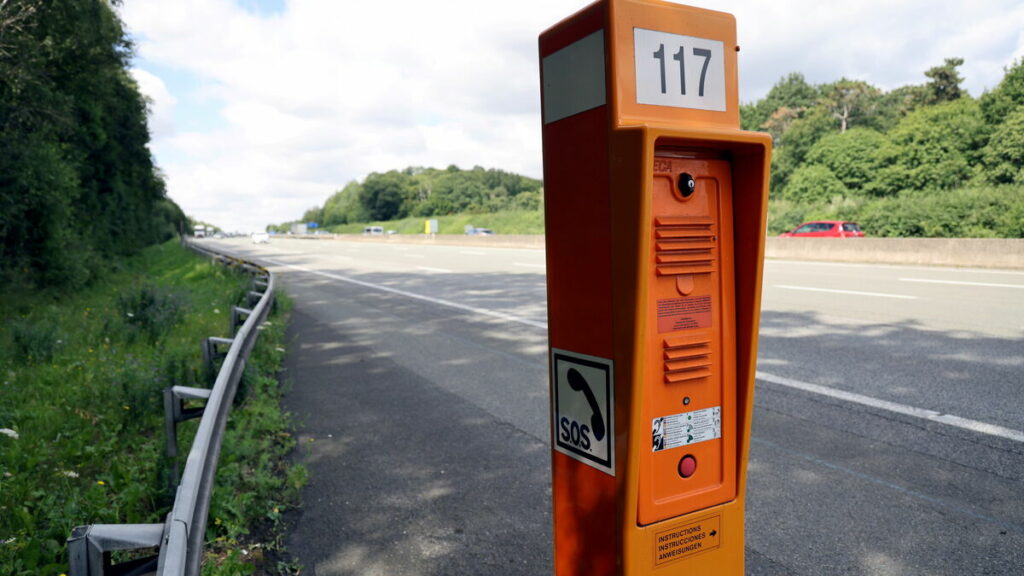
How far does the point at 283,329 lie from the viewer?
379 inches

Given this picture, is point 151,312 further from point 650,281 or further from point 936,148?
point 936,148

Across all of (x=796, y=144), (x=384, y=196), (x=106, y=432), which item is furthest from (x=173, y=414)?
(x=384, y=196)

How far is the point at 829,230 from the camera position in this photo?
24.6 m

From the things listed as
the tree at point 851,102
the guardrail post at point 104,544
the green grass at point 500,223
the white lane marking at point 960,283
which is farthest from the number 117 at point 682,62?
the tree at point 851,102

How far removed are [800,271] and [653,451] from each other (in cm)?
1617

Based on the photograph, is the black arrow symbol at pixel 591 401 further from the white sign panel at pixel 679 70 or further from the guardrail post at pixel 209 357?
the guardrail post at pixel 209 357

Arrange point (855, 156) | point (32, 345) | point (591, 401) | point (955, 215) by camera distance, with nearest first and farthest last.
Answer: point (591, 401), point (32, 345), point (955, 215), point (855, 156)

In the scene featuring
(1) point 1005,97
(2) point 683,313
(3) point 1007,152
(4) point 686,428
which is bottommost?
(4) point 686,428

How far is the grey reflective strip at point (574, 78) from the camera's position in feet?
5.60

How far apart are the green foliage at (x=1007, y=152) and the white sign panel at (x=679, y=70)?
126ft

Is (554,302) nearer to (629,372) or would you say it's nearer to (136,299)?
(629,372)

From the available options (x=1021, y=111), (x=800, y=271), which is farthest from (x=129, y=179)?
(x=1021, y=111)

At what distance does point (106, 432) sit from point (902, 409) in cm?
614

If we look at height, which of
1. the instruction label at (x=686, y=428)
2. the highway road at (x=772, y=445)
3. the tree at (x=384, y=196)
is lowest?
the highway road at (x=772, y=445)
